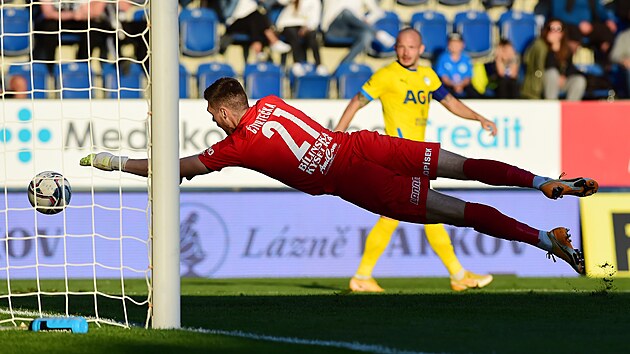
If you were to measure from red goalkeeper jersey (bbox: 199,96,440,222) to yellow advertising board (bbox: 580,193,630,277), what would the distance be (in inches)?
246

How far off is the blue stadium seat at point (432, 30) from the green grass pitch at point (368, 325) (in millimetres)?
6821

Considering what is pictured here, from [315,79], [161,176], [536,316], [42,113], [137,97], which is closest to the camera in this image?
[161,176]

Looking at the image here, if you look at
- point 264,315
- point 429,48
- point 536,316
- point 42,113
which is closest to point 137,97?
point 42,113

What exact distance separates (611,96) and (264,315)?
8.77 meters

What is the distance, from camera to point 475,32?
54.4 ft

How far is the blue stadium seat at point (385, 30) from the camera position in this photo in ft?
53.7

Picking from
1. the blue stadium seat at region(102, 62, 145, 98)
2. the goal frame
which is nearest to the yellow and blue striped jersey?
the goal frame

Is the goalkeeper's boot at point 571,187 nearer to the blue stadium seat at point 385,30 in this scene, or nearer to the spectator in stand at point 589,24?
the blue stadium seat at point 385,30

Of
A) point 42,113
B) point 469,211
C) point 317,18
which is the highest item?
point 317,18

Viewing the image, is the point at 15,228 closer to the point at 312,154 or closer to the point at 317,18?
the point at 317,18

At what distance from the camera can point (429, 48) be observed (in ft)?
52.9

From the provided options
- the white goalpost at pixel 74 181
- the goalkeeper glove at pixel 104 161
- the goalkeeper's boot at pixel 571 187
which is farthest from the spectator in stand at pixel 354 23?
the goalkeeper's boot at pixel 571 187

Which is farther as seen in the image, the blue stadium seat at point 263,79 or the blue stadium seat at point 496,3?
the blue stadium seat at point 496,3

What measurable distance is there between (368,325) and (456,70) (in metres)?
8.77
